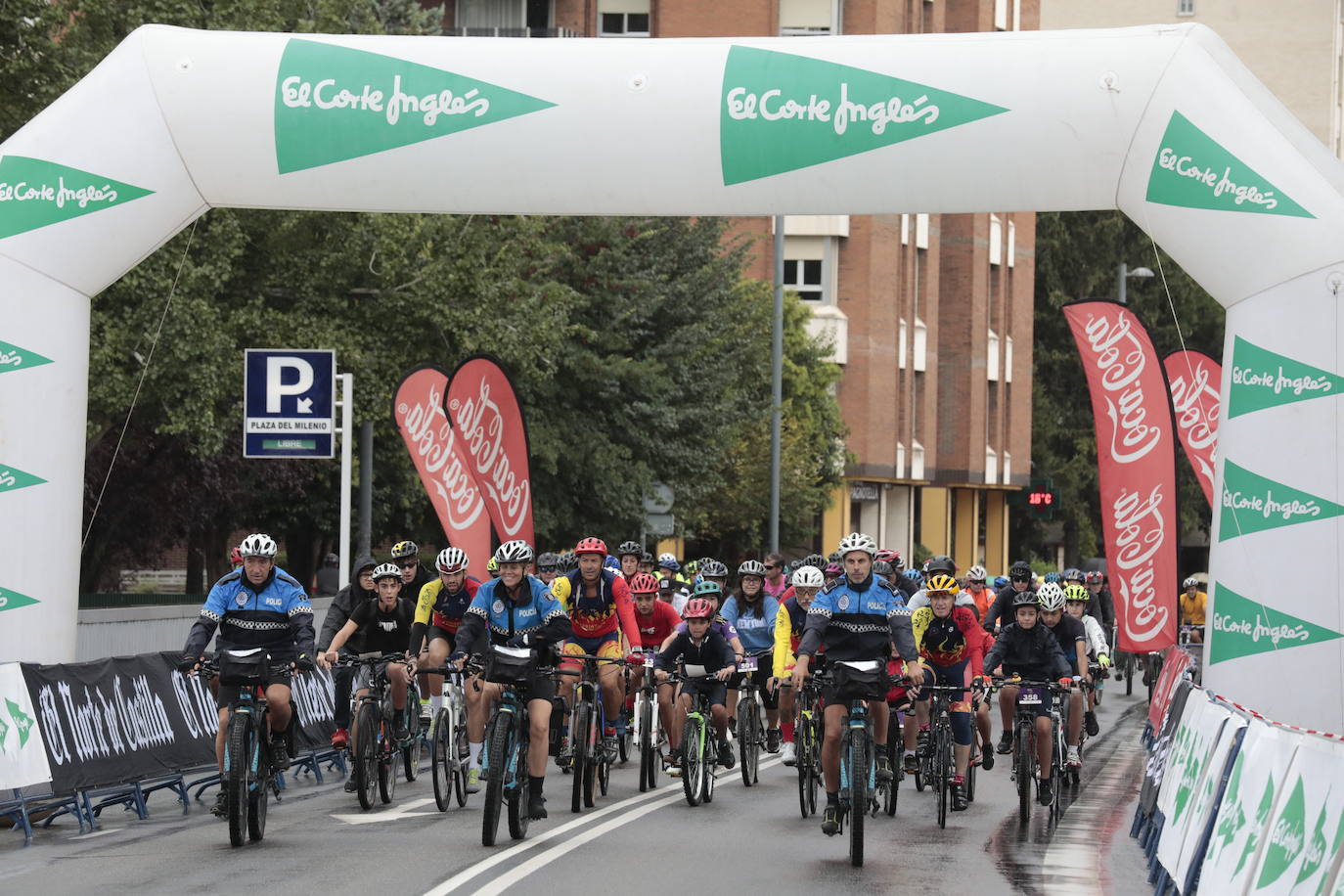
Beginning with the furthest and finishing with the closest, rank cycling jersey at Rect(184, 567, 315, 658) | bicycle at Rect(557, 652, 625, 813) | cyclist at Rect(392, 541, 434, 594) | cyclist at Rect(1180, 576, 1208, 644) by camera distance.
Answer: cyclist at Rect(1180, 576, 1208, 644)
cyclist at Rect(392, 541, 434, 594)
bicycle at Rect(557, 652, 625, 813)
cycling jersey at Rect(184, 567, 315, 658)

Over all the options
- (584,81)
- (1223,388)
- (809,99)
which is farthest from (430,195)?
(1223,388)

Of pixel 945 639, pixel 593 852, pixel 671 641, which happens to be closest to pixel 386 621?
pixel 671 641

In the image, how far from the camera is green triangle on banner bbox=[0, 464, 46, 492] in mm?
13484

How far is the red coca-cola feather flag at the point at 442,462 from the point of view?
66.1 feet

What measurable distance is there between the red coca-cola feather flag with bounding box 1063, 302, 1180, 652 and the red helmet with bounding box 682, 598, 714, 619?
11.4 ft

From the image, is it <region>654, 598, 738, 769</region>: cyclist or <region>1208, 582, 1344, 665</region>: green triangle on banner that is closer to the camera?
<region>1208, 582, 1344, 665</region>: green triangle on banner

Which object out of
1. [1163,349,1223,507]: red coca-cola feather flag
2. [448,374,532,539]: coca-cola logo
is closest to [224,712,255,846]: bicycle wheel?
[448,374,532,539]: coca-cola logo

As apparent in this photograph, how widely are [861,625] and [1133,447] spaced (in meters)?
4.95

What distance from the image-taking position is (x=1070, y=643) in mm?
16531

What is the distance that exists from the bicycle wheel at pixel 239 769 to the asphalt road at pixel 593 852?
175 millimetres

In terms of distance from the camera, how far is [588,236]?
3650 centimetres

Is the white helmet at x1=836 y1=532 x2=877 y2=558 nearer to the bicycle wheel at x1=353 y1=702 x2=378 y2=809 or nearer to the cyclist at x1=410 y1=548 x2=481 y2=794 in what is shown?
the cyclist at x1=410 y1=548 x2=481 y2=794

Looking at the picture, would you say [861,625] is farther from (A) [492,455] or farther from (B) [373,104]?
(A) [492,455]

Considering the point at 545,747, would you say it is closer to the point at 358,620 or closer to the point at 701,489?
the point at 358,620
